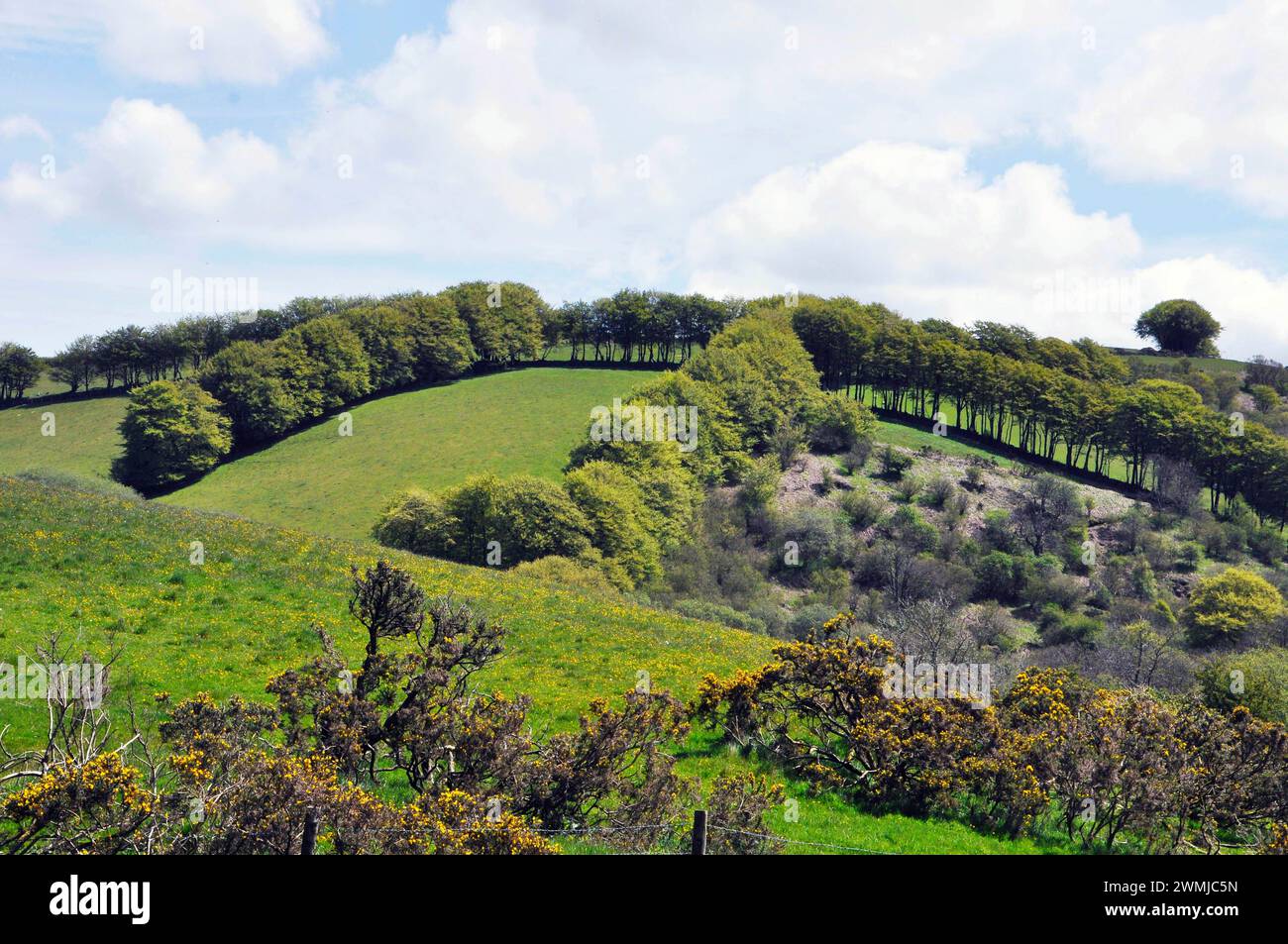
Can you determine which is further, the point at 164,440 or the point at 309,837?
the point at 164,440

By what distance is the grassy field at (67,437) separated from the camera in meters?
92.2

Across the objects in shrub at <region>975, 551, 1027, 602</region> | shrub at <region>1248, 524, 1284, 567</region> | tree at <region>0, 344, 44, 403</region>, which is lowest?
shrub at <region>975, 551, 1027, 602</region>

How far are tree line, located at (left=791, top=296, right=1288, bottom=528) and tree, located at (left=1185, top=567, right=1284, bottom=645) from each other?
34.5 metres

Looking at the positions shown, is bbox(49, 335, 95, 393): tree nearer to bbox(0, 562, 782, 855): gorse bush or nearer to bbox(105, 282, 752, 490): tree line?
bbox(105, 282, 752, 490): tree line

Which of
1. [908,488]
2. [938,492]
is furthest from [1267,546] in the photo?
[908,488]

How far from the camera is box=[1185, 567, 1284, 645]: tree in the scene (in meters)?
69.4

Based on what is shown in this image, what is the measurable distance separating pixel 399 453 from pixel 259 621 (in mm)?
69793

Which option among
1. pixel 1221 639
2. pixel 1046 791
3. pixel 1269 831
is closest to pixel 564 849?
pixel 1046 791

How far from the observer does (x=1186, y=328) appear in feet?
562

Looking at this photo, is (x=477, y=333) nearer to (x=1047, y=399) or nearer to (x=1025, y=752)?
(x=1047, y=399)

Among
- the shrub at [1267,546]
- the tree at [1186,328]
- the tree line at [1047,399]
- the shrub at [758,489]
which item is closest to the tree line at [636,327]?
the tree line at [1047,399]

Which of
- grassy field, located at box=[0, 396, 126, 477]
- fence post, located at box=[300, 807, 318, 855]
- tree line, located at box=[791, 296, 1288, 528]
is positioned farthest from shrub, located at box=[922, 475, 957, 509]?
fence post, located at box=[300, 807, 318, 855]
